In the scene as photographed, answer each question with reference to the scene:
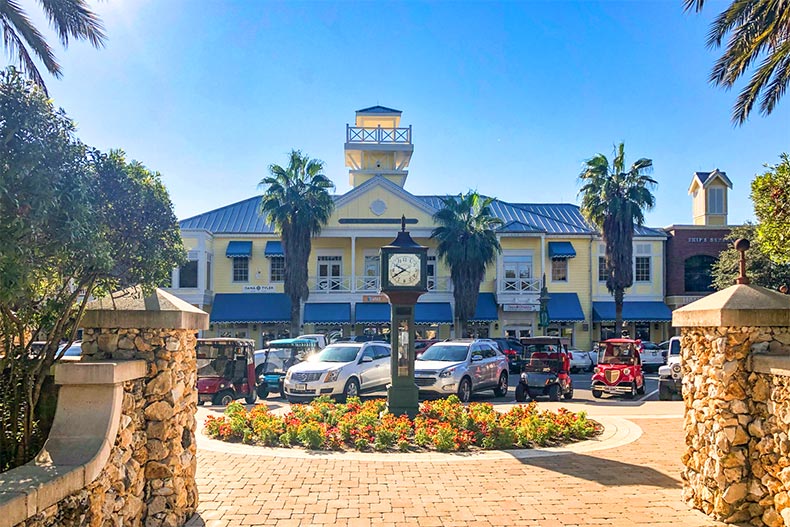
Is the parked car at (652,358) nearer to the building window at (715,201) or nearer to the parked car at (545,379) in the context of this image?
the building window at (715,201)

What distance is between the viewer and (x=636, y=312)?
3528cm

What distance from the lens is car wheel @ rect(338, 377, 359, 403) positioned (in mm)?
16906

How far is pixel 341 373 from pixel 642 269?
25576 mm

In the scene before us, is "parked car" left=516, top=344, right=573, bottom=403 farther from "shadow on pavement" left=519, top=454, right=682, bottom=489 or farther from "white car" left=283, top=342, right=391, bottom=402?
"shadow on pavement" left=519, top=454, right=682, bottom=489

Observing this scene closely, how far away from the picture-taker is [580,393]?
19953 mm

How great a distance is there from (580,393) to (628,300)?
18066 mm

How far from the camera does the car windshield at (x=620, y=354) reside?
750 inches

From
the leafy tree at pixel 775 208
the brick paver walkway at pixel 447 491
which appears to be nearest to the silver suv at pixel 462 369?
the brick paver walkway at pixel 447 491

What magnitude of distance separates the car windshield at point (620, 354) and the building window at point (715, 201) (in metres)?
22.0

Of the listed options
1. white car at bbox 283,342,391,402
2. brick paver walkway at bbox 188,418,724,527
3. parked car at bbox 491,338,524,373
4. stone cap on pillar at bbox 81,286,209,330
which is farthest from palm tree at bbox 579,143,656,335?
stone cap on pillar at bbox 81,286,209,330

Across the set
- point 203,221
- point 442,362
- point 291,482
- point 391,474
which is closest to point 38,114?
point 291,482

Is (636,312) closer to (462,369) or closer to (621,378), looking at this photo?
(621,378)

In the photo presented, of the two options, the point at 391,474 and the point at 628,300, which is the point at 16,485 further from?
the point at 628,300

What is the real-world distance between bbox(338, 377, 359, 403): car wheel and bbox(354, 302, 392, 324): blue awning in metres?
15.7
